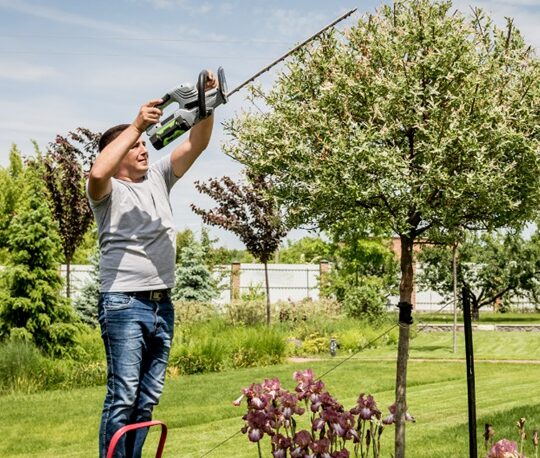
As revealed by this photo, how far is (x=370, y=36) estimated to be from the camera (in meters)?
4.45

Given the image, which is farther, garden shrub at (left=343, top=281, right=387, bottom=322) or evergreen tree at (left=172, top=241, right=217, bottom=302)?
evergreen tree at (left=172, top=241, right=217, bottom=302)

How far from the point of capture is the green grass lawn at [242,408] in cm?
659

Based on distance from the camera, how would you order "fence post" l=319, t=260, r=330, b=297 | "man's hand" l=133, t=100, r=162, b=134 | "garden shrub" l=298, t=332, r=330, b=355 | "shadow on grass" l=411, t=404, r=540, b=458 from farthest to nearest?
"fence post" l=319, t=260, r=330, b=297 < "garden shrub" l=298, t=332, r=330, b=355 < "shadow on grass" l=411, t=404, r=540, b=458 < "man's hand" l=133, t=100, r=162, b=134

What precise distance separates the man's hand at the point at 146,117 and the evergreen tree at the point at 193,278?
67.8ft

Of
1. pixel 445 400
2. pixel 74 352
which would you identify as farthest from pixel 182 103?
pixel 74 352

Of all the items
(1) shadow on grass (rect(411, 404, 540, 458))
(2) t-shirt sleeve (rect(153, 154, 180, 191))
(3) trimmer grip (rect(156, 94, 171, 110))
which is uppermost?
(3) trimmer grip (rect(156, 94, 171, 110))

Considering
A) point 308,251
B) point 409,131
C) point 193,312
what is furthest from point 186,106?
point 308,251

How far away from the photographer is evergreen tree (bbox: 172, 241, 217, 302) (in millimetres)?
24084

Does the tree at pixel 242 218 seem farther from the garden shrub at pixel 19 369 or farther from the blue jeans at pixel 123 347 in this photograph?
the blue jeans at pixel 123 347

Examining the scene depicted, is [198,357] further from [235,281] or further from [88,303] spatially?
[235,281]

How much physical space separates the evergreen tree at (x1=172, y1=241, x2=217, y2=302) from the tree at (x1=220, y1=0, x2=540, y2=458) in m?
19.6

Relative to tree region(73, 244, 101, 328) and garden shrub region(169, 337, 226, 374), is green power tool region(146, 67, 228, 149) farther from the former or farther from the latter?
tree region(73, 244, 101, 328)

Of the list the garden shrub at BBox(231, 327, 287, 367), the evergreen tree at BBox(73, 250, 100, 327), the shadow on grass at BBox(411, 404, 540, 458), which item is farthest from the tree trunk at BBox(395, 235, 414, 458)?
the evergreen tree at BBox(73, 250, 100, 327)

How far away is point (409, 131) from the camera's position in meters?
4.36
